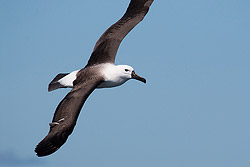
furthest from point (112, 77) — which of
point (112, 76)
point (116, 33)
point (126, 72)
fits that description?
point (116, 33)

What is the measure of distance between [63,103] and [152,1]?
6675 mm

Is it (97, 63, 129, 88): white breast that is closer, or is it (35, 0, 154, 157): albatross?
(35, 0, 154, 157): albatross

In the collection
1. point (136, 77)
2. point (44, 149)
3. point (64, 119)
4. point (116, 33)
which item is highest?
point (116, 33)

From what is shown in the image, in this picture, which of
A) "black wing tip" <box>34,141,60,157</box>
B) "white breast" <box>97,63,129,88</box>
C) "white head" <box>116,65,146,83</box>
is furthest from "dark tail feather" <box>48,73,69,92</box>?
"black wing tip" <box>34,141,60,157</box>

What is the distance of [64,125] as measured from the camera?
1412cm

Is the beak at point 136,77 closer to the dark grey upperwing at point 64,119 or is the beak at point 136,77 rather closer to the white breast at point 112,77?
the white breast at point 112,77

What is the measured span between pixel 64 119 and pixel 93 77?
233cm

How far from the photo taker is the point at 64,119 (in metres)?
14.3

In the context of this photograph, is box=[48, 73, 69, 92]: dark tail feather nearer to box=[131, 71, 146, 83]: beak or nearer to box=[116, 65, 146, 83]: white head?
box=[116, 65, 146, 83]: white head

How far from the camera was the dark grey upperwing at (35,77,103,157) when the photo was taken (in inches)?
539

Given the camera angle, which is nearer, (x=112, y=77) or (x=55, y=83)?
(x=112, y=77)

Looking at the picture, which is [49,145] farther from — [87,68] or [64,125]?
[87,68]

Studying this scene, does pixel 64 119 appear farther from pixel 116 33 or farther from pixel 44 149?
pixel 116 33

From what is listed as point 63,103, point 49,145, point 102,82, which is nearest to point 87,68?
point 102,82
